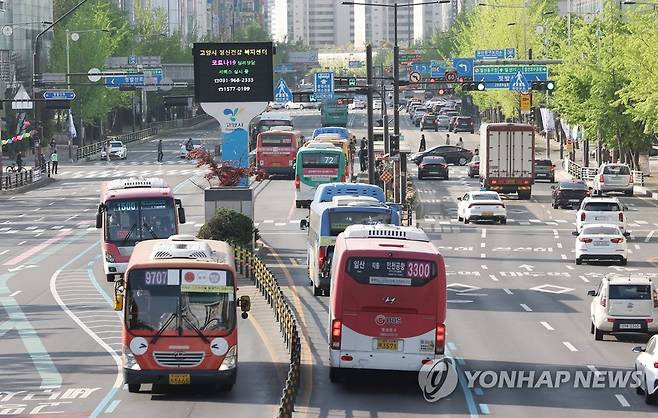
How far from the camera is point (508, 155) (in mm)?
80188

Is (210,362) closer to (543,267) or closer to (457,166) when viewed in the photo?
(543,267)

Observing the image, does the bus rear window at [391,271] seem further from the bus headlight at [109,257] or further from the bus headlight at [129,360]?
the bus headlight at [109,257]

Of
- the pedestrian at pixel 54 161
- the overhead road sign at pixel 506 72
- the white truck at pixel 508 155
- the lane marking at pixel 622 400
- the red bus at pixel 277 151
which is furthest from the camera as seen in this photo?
the pedestrian at pixel 54 161

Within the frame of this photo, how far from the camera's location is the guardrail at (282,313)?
23.5 metres

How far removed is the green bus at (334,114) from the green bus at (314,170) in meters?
75.0

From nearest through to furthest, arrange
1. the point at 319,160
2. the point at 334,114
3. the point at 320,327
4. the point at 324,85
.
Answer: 1. the point at 320,327
2. the point at 319,160
3. the point at 324,85
4. the point at 334,114

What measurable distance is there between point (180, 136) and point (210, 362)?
5218 inches

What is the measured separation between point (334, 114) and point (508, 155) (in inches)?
2859

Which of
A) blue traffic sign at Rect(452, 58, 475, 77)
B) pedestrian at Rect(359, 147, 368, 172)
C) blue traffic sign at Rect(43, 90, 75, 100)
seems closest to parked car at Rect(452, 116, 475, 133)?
pedestrian at Rect(359, 147, 368, 172)

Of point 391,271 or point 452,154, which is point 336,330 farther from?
point 452,154

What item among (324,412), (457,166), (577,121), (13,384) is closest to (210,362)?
(324,412)

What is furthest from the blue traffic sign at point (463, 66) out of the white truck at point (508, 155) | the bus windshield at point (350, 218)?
the bus windshield at point (350, 218)

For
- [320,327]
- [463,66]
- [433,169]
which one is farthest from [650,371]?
[463,66]

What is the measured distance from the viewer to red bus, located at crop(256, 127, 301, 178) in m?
91.1
